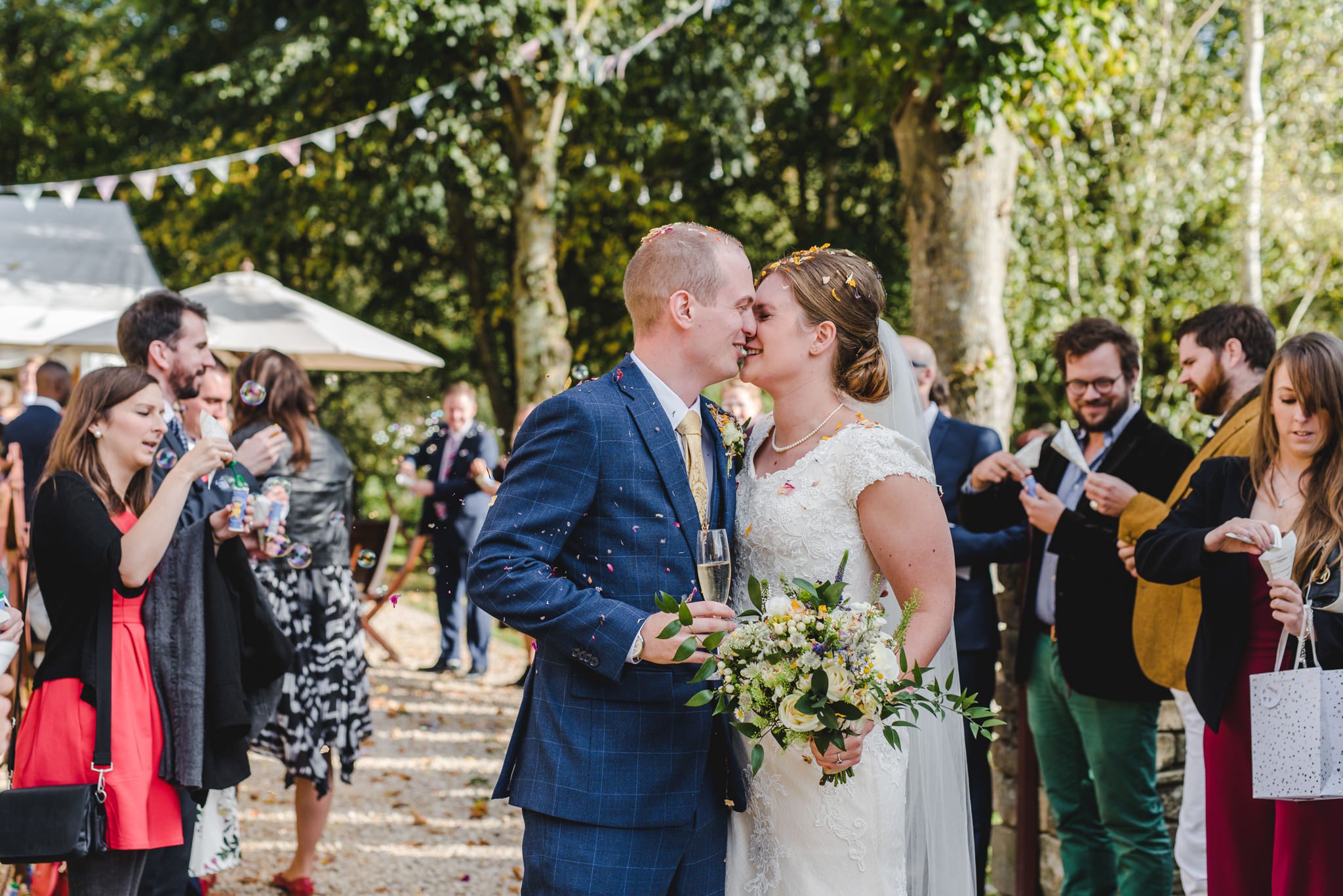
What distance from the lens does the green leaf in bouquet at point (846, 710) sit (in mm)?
2131

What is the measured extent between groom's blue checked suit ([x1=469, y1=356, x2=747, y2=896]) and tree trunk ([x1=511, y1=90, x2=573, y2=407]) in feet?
31.3

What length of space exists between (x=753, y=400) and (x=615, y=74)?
7.80 metres

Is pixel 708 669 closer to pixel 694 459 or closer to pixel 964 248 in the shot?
pixel 694 459

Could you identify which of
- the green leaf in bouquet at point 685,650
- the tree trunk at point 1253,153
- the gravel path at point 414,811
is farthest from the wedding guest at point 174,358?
the tree trunk at point 1253,153

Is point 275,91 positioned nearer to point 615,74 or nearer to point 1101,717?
point 615,74

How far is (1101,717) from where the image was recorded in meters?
4.07

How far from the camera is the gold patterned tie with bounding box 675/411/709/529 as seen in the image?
2.50 meters

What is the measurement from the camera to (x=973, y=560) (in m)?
4.46

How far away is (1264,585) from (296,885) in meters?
4.09

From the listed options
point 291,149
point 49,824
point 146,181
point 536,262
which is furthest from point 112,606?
point 536,262

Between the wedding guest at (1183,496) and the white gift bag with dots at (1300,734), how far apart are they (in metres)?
0.65

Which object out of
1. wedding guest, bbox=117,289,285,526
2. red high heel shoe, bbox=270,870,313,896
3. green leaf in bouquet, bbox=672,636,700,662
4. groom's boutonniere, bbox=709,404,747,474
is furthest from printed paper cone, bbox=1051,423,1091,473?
red high heel shoe, bbox=270,870,313,896

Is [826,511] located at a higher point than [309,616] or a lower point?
higher

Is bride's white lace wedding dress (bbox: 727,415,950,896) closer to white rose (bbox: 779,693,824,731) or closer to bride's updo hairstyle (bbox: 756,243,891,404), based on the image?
bride's updo hairstyle (bbox: 756,243,891,404)
